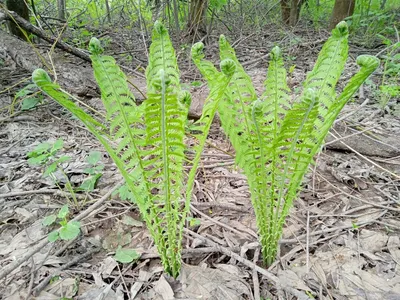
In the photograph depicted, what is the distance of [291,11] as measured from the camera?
4.68 meters

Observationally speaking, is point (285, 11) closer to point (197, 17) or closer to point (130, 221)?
point (197, 17)

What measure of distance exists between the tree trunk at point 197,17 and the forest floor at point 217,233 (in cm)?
198

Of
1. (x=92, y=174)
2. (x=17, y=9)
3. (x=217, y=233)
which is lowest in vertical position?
(x=217, y=233)

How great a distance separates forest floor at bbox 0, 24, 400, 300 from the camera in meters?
1.02

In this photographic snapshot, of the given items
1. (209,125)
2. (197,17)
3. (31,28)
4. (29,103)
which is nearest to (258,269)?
(209,125)

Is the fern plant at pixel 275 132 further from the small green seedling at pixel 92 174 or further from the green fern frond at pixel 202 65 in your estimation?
the small green seedling at pixel 92 174

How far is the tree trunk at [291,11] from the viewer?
15.2 feet

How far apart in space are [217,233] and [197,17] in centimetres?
290

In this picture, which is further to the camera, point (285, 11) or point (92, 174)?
point (285, 11)

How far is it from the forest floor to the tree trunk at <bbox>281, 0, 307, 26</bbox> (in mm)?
3238

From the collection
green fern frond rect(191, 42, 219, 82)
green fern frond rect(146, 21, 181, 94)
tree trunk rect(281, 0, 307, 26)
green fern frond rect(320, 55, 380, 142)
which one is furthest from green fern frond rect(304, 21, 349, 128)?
tree trunk rect(281, 0, 307, 26)

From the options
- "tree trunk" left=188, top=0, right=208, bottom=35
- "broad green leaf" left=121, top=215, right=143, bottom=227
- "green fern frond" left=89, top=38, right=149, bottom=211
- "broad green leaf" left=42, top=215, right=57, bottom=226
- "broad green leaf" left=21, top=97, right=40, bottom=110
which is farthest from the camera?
"tree trunk" left=188, top=0, right=208, bottom=35

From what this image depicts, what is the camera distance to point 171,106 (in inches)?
26.8

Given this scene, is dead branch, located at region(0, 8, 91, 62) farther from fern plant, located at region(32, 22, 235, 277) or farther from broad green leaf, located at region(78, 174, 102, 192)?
fern plant, located at region(32, 22, 235, 277)
